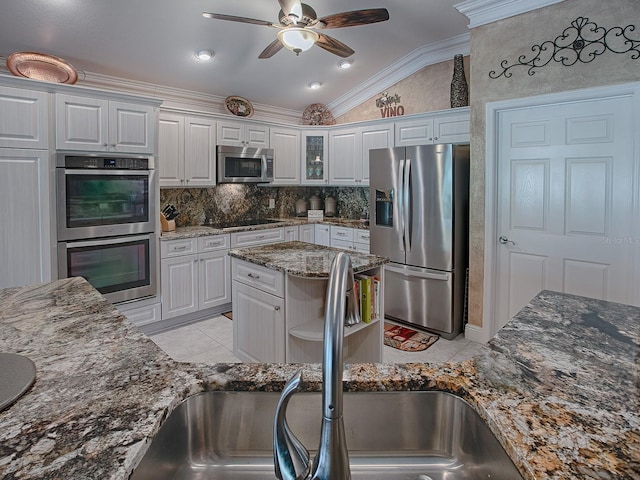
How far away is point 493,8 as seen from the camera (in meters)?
3.11

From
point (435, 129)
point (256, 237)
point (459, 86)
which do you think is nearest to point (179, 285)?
point (256, 237)

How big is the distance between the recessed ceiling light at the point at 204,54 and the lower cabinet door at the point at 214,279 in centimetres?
195

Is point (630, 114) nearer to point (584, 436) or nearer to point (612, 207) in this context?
point (612, 207)

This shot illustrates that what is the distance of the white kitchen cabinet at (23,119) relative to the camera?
113 inches

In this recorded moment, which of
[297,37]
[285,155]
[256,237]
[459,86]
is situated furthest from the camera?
[285,155]

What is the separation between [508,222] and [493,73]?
124 centimetres

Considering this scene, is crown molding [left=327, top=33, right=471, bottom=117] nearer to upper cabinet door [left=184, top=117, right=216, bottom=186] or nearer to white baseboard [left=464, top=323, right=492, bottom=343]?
upper cabinet door [left=184, top=117, right=216, bottom=186]

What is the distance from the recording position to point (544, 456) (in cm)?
67

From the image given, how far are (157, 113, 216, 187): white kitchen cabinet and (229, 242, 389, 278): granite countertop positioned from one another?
1749 mm

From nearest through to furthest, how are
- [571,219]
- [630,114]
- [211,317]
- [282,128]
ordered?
[630,114]
[571,219]
[211,317]
[282,128]

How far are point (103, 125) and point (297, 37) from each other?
6.10ft

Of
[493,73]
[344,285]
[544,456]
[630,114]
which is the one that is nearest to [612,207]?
[630,114]

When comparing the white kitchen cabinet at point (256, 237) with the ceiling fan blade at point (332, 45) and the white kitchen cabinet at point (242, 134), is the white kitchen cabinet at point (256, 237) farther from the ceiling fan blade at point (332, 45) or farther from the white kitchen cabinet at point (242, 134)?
the ceiling fan blade at point (332, 45)

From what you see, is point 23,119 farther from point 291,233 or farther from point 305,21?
point 291,233
